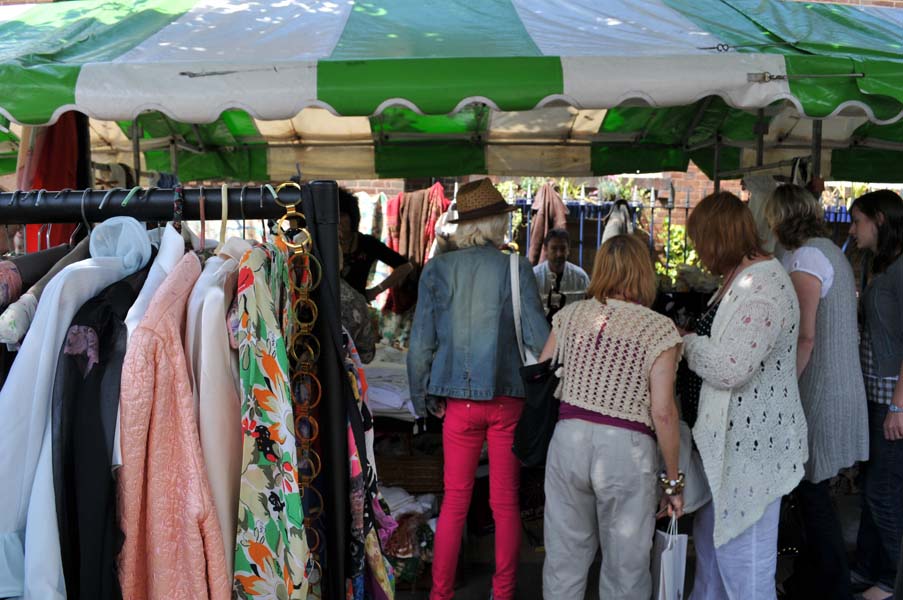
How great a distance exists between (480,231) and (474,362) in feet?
1.87

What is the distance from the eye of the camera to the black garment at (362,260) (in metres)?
4.22

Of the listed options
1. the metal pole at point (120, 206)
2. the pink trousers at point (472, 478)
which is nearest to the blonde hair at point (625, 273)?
the pink trousers at point (472, 478)

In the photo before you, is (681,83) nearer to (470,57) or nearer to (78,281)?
(470,57)

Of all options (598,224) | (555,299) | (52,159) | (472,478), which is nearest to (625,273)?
(472,478)

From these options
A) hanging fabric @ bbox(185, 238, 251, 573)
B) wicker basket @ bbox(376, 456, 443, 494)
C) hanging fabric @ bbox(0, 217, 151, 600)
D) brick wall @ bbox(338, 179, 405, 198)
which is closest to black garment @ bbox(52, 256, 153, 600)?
hanging fabric @ bbox(0, 217, 151, 600)

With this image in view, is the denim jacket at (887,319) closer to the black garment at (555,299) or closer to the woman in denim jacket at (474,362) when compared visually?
the woman in denim jacket at (474,362)

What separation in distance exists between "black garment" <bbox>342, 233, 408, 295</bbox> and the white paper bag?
2317 millimetres

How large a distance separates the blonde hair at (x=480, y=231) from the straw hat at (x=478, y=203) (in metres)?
0.02

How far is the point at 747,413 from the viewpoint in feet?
8.36

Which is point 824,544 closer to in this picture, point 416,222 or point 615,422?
point 615,422

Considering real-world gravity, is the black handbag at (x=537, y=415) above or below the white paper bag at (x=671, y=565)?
above

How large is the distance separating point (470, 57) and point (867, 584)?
305 cm

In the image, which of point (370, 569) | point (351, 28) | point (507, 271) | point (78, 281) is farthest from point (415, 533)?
point (78, 281)

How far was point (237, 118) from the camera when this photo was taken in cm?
545
